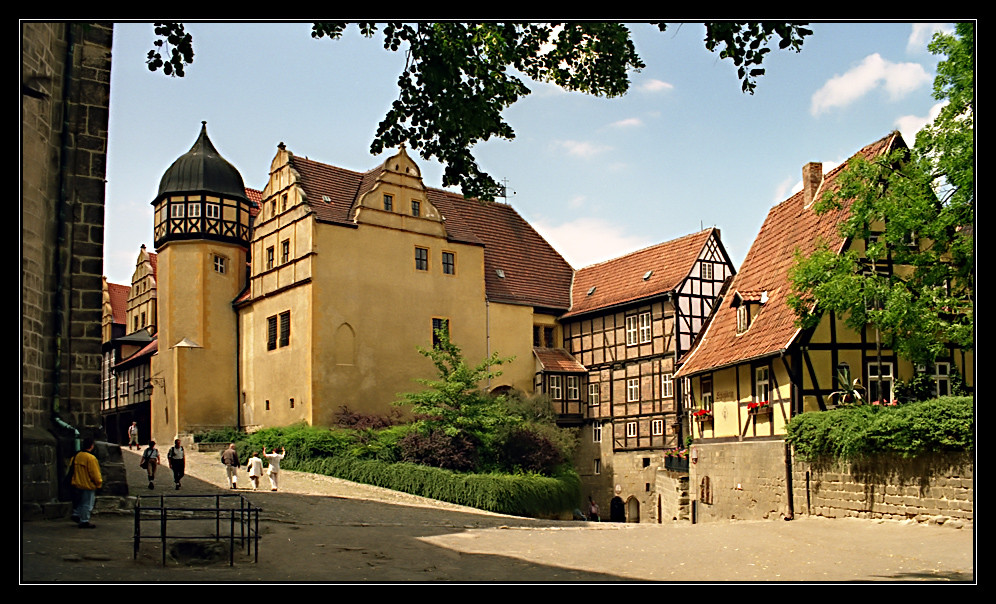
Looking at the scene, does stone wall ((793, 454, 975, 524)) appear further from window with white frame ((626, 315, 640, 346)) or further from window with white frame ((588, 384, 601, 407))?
window with white frame ((588, 384, 601, 407))

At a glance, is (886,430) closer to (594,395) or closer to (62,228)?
(62,228)

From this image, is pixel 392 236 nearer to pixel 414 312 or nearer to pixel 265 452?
pixel 414 312

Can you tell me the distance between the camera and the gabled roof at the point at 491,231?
38.2m

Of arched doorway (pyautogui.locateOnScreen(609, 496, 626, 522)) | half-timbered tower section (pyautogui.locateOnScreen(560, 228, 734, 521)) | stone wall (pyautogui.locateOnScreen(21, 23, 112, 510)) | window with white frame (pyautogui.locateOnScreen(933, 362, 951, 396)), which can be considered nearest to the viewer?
stone wall (pyautogui.locateOnScreen(21, 23, 112, 510))

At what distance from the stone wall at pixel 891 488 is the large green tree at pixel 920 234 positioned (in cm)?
224

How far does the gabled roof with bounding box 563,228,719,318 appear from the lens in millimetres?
38156

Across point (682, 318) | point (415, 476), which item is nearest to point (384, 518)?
point (415, 476)

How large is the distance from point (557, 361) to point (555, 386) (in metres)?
1.16

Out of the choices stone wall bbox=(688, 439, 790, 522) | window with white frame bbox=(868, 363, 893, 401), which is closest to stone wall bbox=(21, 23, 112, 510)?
stone wall bbox=(688, 439, 790, 522)

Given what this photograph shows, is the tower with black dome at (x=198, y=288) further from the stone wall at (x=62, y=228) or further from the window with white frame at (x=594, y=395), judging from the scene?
the stone wall at (x=62, y=228)

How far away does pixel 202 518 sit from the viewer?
13.7 meters

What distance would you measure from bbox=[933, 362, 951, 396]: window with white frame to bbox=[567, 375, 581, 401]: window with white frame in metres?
18.1

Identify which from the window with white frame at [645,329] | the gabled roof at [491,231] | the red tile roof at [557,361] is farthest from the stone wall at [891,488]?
the gabled roof at [491,231]

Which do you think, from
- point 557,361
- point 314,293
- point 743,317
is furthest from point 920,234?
point 557,361
